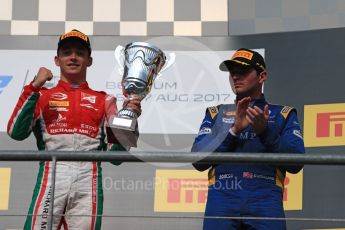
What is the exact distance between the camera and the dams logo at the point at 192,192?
14.3ft

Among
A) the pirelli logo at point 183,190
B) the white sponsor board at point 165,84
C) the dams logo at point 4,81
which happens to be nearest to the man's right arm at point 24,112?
the pirelli logo at point 183,190

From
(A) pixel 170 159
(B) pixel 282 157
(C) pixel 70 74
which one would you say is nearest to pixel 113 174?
(C) pixel 70 74

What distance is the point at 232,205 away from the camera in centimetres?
306

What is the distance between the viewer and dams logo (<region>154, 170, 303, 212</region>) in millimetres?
4352

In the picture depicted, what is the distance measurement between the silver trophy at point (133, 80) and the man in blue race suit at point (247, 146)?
271 mm

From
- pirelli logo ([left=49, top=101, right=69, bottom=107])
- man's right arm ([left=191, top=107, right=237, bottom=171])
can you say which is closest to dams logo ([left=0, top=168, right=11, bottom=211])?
pirelli logo ([left=49, top=101, right=69, bottom=107])

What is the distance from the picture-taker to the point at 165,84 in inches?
187

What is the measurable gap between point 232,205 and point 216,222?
8 centimetres

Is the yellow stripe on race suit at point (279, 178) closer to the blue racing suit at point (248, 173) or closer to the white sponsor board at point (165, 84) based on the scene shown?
the blue racing suit at point (248, 173)

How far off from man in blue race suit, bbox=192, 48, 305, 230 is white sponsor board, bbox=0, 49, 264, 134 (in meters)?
1.32

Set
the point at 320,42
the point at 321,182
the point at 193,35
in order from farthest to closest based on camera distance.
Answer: the point at 193,35, the point at 320,42, the point at 321,182

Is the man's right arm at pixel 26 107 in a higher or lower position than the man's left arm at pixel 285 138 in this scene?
higher

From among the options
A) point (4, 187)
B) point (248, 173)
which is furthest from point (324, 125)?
point (4, 187)

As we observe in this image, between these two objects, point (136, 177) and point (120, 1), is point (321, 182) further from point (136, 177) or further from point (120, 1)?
point (120, 1)
